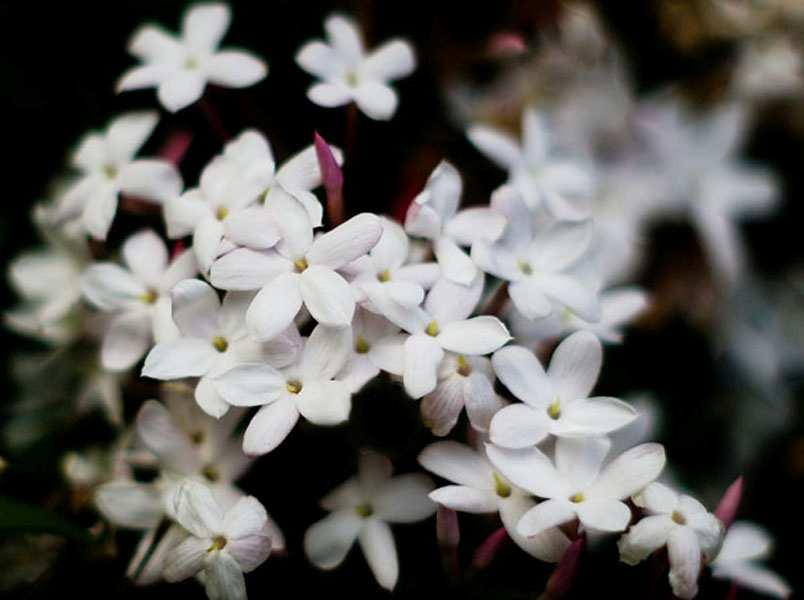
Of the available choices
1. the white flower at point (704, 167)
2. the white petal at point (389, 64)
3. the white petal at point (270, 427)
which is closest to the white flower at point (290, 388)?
the white petal at point (270, 427)

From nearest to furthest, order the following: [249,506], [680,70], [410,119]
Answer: [249,506] < [410,119] < [680,70]

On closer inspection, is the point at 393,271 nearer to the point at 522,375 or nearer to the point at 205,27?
the point at 522,375

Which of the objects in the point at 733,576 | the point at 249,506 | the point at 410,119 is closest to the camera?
the point at 249,506

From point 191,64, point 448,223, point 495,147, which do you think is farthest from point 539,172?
point 191,64

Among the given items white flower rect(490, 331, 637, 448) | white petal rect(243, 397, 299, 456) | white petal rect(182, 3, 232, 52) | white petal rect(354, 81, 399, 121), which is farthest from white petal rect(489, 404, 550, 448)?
white petal rect(182, 3, 232, 52)

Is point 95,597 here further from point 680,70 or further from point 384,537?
point 680,70

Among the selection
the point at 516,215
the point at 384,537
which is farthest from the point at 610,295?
the point at 384,537
